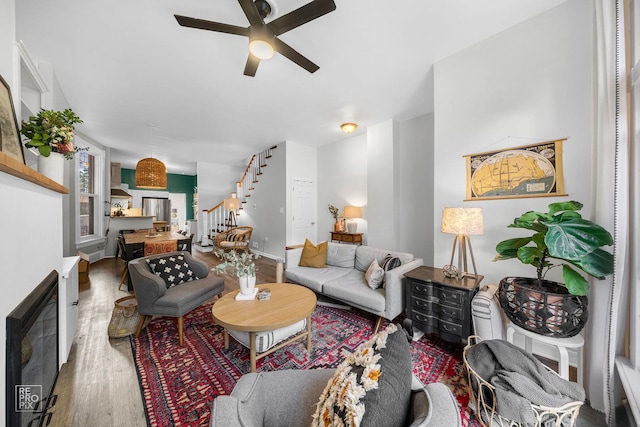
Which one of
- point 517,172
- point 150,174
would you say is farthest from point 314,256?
point 150,174

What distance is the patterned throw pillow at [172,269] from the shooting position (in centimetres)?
243

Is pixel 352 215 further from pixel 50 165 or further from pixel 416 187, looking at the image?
pixel 50 165

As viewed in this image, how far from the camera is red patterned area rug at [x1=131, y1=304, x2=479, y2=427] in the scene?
4.78ft

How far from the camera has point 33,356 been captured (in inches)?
45.1

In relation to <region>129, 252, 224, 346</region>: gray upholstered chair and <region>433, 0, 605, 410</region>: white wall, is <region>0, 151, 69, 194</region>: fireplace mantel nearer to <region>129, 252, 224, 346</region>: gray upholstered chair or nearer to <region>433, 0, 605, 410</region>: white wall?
<region>129, 252, 224, 346</region>: gray upholstered chair

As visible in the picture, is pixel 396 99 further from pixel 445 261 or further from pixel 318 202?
pixel 318 202

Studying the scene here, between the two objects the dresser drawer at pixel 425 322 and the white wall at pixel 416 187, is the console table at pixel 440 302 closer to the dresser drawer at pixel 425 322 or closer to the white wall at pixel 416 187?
the dresser drawer at pixel 425 322

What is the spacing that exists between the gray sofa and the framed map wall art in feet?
3.33

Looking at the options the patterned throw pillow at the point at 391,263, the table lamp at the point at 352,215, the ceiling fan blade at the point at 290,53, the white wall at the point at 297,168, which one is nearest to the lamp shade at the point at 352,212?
the table lamp at the point at 352,215

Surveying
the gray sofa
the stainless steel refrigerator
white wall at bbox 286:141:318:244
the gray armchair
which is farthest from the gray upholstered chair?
the stainless steel refrigerator

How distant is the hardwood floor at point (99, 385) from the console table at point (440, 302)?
0.74 metres

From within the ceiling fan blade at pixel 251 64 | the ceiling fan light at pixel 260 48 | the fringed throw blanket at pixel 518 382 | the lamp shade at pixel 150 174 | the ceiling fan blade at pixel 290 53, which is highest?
the ceiling fan blade at pixel 251 64

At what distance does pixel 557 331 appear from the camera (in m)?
1.36

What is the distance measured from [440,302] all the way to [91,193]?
747cm
